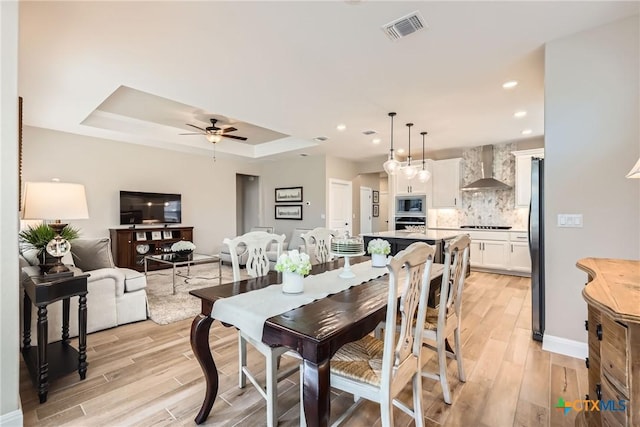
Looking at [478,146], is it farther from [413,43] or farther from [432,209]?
[413,43]

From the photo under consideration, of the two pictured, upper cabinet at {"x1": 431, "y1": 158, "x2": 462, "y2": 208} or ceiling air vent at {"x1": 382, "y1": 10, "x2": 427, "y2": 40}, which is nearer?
ceiling air vent at {"x1": 382, "y1": 10, "x2": 427, "y2": 40}

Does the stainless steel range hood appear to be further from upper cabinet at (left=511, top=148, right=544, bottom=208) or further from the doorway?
the doorway

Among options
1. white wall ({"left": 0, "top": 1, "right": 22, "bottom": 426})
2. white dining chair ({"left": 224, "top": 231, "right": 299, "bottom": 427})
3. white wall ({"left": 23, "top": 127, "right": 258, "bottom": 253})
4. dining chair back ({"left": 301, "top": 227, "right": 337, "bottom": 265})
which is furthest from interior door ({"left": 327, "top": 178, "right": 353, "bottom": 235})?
white wall ({"left": 0, "top": 1, "right": 22, "bottom": 426})

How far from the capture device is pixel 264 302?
1.61 m

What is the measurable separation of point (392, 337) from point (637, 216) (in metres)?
2.33

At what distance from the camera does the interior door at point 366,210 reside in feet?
28.1

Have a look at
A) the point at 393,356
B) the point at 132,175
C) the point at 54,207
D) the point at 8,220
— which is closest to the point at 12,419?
the point at 8,220

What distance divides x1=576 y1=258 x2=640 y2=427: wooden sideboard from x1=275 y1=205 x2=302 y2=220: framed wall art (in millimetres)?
6436

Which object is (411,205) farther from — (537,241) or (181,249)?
(181,249)

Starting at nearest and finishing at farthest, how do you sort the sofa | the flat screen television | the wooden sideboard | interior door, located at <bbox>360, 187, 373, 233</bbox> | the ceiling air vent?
the wooden sideboard < the ceiling air vent < the sofa < the flat screen television < interior door, located at <bbox>360, 187, 373, 233</bbox>

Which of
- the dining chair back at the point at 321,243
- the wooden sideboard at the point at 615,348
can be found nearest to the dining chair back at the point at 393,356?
the wooden sideboard at the point at 615,348

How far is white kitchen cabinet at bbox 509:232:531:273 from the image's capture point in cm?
530

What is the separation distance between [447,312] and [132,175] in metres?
6.19

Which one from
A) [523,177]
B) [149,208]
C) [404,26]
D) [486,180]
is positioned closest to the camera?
[404,26]
